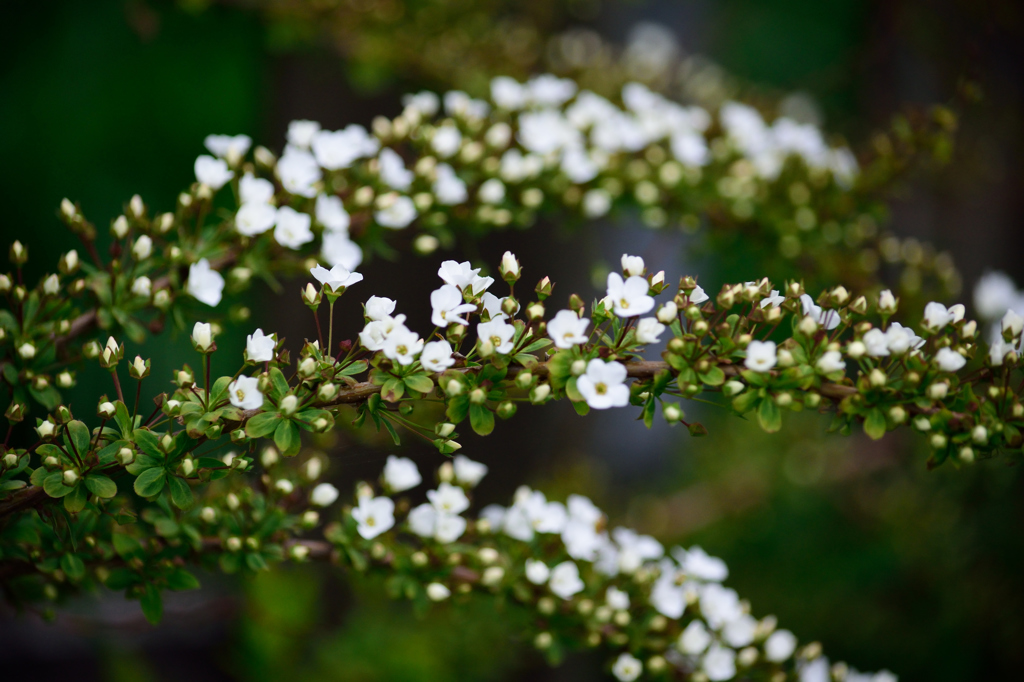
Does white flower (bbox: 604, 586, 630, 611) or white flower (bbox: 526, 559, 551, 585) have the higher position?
white flower (bbox: 604, 586, 630, 611)

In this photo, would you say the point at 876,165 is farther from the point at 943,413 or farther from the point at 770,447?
the point at 770,447

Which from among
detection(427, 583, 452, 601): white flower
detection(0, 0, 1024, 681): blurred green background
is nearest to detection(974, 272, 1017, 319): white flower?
detection(0, 0, 1024, 681): blurred green background

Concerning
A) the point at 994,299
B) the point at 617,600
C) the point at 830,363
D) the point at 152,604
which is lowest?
the point at 152,604

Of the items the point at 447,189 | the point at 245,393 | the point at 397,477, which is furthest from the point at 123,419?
the point at 447,189

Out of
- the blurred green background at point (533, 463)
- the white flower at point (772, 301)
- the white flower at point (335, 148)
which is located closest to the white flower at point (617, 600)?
the blurred green background at point (533, 463)

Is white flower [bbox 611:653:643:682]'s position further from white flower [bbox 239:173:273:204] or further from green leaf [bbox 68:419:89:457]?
white flower [bbox 239:173:273:204]

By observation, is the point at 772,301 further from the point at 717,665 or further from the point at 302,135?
the point at 302,135
